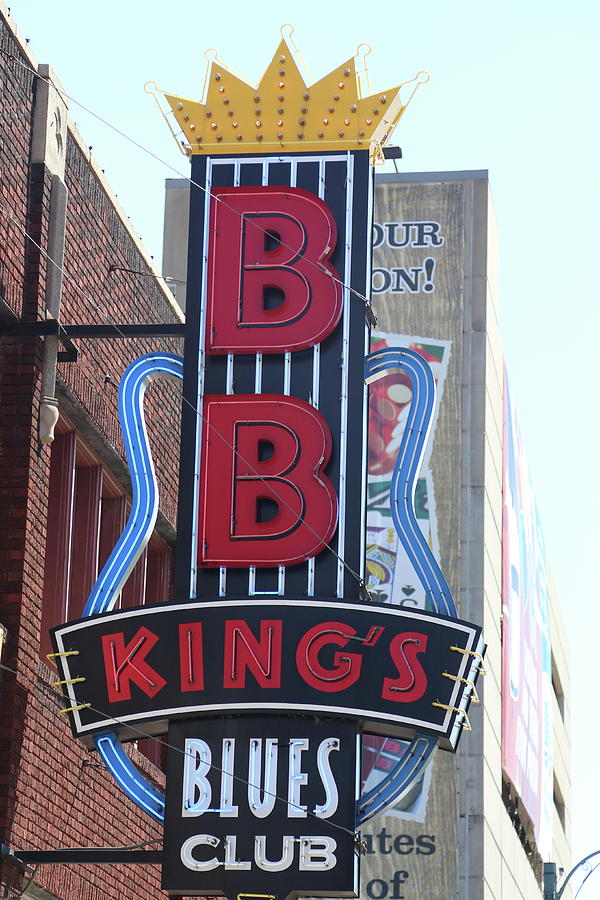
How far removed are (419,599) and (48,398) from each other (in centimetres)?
1765

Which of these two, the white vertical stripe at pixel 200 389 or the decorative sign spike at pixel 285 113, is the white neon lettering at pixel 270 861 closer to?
the white vertical stripe at pixel 200 389

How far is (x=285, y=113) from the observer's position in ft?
53.9

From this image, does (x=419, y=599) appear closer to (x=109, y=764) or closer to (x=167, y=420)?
(x=167, y=420)

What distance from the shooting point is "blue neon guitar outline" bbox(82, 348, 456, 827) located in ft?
45.7

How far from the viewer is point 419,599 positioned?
3189 cm

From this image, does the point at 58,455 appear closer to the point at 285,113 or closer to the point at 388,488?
the point at 285,113

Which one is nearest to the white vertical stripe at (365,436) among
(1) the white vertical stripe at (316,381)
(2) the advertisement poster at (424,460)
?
(1) the white vertical stripe at (316,381)

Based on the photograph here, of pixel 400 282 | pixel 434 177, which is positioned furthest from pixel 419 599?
pixel 434 177

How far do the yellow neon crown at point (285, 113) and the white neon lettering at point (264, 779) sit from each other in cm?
563

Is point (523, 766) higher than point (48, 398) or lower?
higher

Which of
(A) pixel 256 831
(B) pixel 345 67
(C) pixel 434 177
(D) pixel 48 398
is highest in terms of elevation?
(C) pixel 434 177

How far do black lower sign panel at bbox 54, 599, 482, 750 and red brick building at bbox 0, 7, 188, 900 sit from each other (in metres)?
0.65

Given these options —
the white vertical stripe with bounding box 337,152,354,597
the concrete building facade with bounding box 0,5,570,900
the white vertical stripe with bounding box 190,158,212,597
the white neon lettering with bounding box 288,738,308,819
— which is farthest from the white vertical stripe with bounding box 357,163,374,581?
the concrete building facade with bounding box 0,5,570,900

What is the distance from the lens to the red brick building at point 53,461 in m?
14.4
